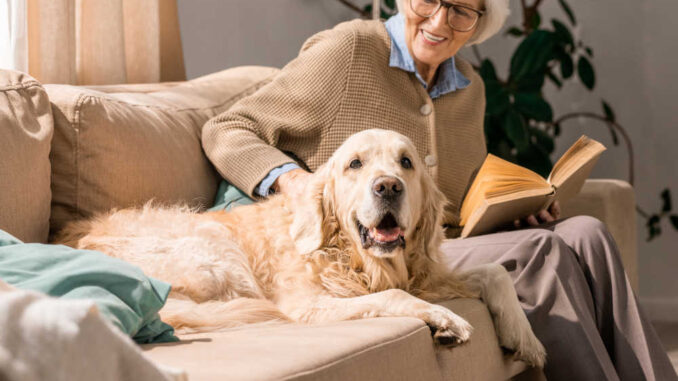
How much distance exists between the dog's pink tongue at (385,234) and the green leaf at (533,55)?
9.14 feet

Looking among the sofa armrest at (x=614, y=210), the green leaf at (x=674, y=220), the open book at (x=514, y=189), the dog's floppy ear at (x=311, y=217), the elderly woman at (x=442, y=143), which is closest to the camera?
the dog's floppy ear at (x=311, y=217)

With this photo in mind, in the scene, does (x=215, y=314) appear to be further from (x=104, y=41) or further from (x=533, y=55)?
(x=533, y=55)

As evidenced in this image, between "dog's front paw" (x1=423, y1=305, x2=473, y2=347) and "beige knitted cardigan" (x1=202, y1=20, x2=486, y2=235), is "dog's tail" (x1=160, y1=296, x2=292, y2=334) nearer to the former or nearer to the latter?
"dog's front paw" (x1=423, y1=305, x2=473, y2=347)

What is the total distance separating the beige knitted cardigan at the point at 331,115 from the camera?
7.23 feet

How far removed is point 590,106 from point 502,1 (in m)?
2.43

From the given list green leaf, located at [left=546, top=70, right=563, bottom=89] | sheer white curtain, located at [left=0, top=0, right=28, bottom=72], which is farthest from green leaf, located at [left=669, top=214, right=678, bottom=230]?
sheer white curtain, located at [left=0, top=0, right=28, bottom=72]

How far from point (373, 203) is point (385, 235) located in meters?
0.09

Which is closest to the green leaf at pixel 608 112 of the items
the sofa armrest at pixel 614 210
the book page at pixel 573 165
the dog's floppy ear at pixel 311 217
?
the sofa armrest at pixel 614 210

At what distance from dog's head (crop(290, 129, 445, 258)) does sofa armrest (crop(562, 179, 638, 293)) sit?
1151mm

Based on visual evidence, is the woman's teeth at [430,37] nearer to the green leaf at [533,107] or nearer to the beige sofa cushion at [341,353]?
the beige sofa cushion at [341,353]

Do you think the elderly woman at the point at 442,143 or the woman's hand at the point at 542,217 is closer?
the elderly woman at the point at 442,143

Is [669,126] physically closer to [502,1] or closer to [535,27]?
[535,27]

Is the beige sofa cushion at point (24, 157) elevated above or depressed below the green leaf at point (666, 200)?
above

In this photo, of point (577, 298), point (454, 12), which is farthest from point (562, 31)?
point (577, 298)
